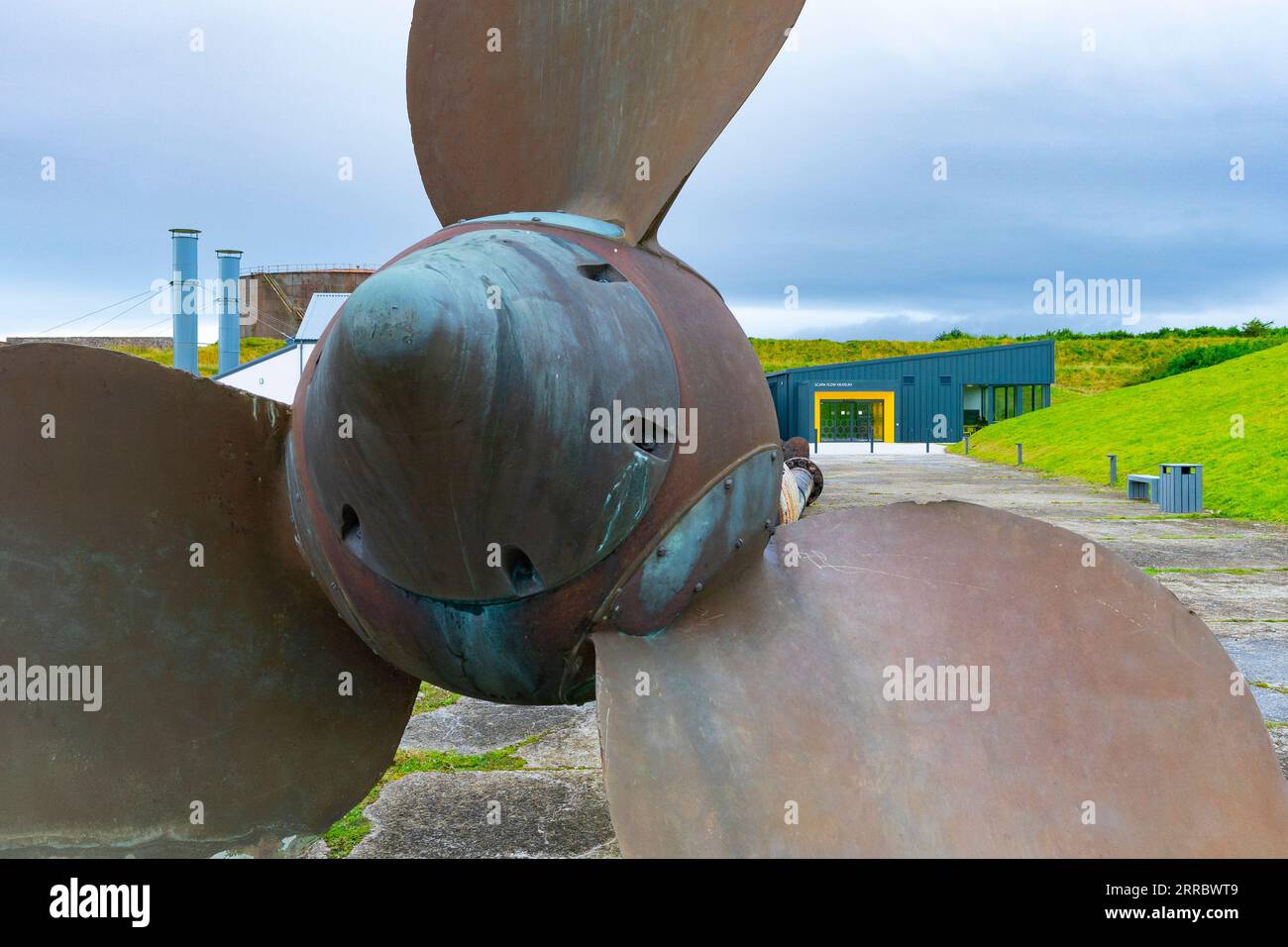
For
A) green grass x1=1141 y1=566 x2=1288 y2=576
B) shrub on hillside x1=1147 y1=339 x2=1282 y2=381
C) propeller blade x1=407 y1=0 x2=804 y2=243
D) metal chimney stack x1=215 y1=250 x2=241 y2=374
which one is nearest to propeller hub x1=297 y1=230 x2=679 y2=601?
propeller blade x1=407 y1=0 x2=804 y2=243

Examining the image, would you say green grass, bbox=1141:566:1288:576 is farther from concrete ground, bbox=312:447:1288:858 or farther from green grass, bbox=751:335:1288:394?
green grass, bbox=751:335:1288:394

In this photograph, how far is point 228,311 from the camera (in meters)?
15.3

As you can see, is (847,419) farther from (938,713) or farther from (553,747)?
(938,713)

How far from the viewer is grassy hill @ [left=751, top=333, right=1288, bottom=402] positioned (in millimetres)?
40688

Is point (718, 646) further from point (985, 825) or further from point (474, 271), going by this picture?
point (474, 271)

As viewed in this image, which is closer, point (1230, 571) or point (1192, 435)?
point (1230, 571)

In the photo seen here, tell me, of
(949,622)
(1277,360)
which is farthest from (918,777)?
(1277,360)

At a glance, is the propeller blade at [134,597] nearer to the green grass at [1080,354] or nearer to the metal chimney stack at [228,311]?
the metal chimney stack at [228,311]

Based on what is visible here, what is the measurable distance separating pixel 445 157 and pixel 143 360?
885 millimetres

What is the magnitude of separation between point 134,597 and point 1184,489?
11.3 m

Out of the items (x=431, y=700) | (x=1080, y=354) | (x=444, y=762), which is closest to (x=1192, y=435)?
(x=431, y=700)

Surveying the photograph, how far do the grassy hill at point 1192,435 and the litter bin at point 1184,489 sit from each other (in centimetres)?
24

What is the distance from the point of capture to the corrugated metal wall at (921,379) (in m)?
29.3

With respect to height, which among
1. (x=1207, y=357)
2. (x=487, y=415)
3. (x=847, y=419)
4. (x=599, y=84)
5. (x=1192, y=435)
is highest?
(x=1207, y=357)
